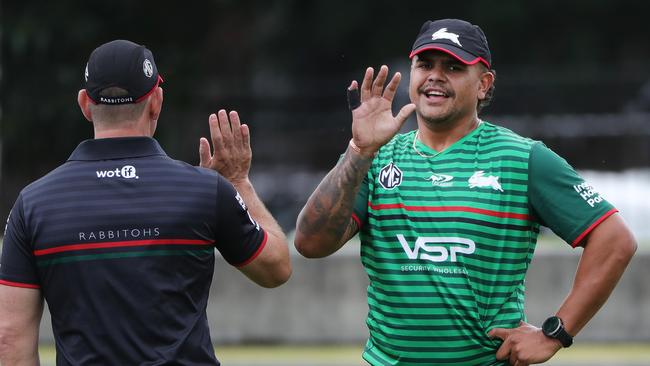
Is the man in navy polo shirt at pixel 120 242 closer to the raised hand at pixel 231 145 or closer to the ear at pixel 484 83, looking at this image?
the raised hand at pixel 231 145

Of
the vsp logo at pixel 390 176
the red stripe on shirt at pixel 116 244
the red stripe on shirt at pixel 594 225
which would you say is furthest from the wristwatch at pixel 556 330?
the red stripe on shirt at pixel 116 244

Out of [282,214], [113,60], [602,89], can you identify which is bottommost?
[282,214]

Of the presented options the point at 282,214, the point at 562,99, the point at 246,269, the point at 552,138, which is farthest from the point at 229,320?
the point at 562,99

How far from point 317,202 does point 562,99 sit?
1567cm

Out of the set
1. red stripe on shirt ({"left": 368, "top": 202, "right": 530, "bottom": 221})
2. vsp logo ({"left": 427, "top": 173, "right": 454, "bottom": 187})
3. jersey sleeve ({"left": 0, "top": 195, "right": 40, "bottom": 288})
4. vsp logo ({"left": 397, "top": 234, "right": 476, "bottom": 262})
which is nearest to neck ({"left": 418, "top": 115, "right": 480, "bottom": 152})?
vsp logo ({"left": 427, "top": 173, "right": 454, "bottom": 187})

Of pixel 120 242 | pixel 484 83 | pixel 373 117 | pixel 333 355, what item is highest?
pixel 484 83

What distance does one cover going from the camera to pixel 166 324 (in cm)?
460

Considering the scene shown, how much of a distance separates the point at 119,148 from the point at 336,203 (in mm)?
922

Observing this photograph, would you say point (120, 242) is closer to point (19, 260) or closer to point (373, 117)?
point (19, 260)

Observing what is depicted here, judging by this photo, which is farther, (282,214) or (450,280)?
(282,214)

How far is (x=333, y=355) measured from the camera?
10.8 m

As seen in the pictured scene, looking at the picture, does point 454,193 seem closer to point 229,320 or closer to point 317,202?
point 317,202

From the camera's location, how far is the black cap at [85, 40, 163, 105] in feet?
15.4

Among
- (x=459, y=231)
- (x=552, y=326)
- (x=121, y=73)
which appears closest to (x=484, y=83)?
(x=459, y=231)
